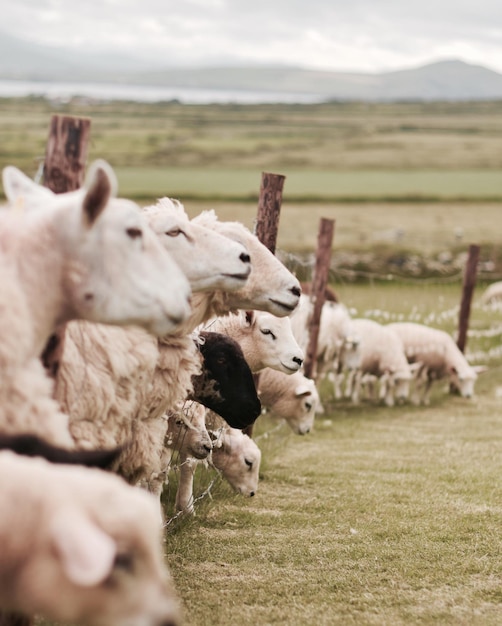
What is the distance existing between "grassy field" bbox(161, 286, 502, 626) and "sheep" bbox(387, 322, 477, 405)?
3290mm

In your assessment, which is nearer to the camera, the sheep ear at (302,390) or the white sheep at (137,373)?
the white sheep at (137,373)

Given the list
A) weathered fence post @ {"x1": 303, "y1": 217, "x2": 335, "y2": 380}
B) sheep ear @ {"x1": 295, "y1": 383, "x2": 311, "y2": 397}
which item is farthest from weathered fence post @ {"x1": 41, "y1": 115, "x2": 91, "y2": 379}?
weathered fence post @ {"x1": 303, "y1": 217, "x2": 335, "y2": 380}

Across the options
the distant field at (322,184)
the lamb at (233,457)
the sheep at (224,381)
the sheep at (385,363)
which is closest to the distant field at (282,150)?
the distant field at (322,184)

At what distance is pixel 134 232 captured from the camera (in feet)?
10.6

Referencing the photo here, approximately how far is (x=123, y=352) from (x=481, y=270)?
22310 millimetres

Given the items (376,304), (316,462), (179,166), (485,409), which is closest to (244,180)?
(179,166)

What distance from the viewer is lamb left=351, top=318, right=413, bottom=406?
13.4m

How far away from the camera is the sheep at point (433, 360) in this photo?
1382 cm

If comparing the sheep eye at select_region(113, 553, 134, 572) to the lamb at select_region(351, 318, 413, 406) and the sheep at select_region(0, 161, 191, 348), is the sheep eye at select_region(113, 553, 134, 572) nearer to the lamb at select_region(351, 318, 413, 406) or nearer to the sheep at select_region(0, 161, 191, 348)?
the sheep at select_region(0, 161, 191, 348)

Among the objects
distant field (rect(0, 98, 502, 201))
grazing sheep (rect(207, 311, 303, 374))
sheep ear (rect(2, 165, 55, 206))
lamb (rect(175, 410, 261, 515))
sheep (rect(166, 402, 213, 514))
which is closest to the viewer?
Result: sheep ear (rect(2, 165, 55, 206))

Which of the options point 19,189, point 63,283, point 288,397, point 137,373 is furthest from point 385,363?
point 63,283

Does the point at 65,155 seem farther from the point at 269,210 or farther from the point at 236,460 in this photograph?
the point at 236,460

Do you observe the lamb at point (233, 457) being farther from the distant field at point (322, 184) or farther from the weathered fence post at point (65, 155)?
the distant field at point (322, 184)

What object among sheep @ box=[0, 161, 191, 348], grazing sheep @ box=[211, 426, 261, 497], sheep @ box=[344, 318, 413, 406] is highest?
sheep @ box=[0, 161, 191, 348]
